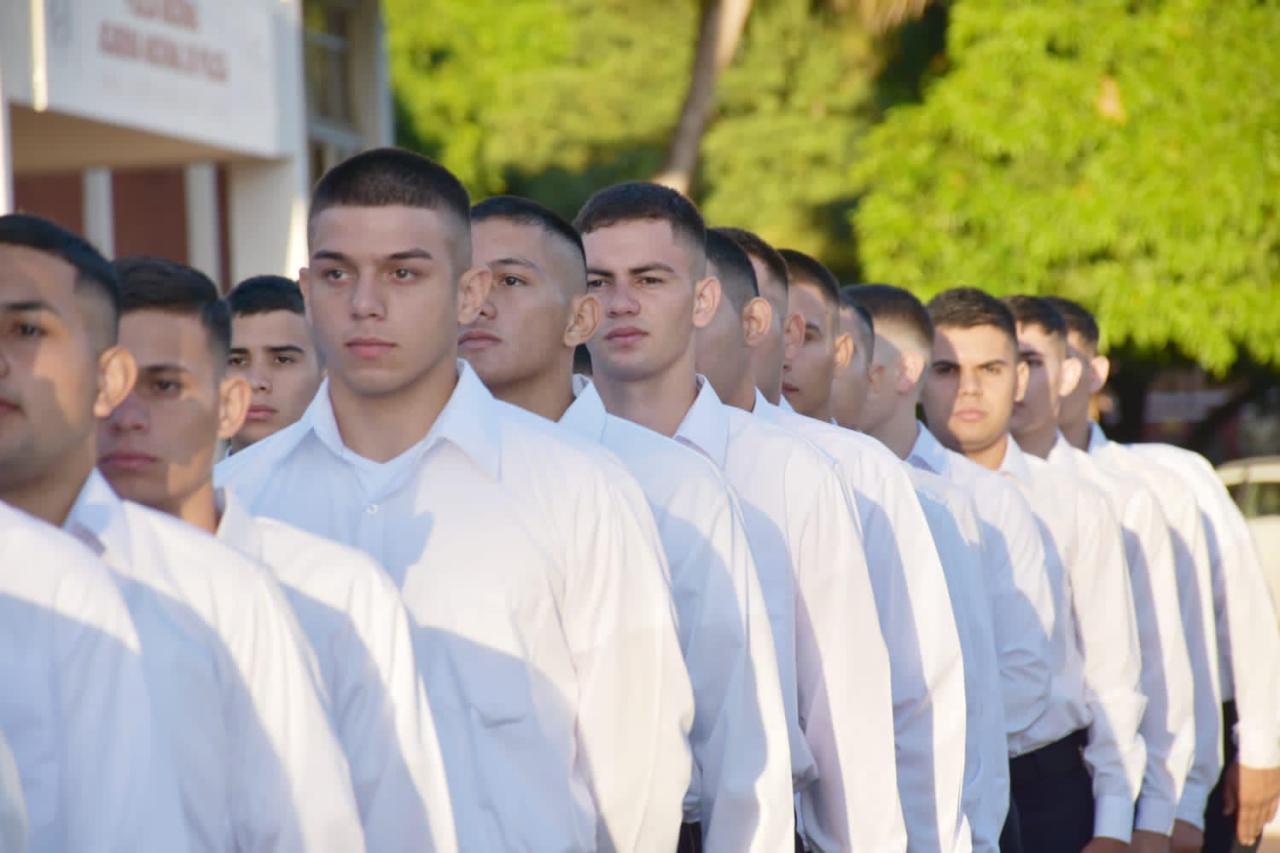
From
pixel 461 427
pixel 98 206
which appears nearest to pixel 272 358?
pixel 461 427

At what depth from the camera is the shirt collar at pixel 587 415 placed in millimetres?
5638

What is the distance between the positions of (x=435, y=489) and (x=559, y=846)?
77cm

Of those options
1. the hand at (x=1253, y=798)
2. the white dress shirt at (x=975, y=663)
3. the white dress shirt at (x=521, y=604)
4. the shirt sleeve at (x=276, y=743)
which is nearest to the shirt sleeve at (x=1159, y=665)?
the hand at (x=1253, y=798)

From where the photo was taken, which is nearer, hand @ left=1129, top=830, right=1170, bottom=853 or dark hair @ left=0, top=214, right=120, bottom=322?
dark hair @ left=0, top=214, right=120, bottom=322

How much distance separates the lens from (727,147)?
32.2 meters

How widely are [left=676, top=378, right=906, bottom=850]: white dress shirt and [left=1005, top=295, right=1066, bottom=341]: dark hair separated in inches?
147

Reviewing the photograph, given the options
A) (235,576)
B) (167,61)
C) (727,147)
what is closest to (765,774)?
(235,576)

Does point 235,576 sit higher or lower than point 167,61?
lower

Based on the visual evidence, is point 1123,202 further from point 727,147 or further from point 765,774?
point 765,774

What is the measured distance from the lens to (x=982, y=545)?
7.88 meters

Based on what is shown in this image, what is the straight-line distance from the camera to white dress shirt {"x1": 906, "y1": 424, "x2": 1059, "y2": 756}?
7.97m

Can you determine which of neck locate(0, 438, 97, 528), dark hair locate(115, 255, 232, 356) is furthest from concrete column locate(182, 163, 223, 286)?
neck locate(0, 438, 97, 528)

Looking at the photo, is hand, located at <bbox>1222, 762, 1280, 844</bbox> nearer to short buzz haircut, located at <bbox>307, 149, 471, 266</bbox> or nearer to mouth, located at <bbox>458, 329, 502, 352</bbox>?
mouth, located at <bbox>458, 329, 502, 352</bbox>

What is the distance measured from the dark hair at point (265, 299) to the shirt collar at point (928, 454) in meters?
2.42
